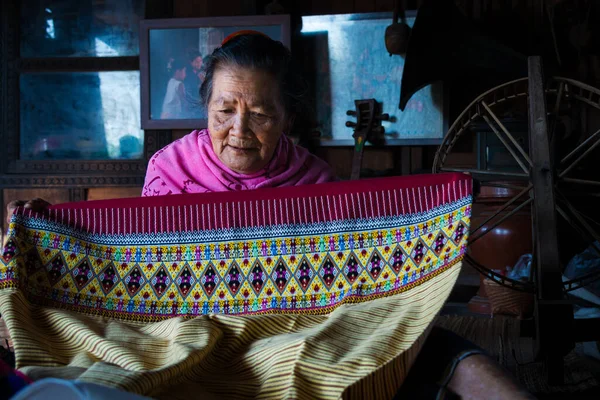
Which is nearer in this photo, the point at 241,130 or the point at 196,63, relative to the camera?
the point at 241,130

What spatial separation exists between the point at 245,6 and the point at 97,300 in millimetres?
3346

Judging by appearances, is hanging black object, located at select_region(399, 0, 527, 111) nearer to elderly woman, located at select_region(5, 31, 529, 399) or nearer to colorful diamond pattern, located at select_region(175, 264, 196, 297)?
elderly woman, located at select_region(5, 31, 529, 399)

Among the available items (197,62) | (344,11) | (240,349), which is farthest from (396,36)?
(240,349)

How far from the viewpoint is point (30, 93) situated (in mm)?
4781

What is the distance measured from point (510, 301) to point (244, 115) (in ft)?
5.56

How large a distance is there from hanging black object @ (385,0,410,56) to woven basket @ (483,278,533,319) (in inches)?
74.1

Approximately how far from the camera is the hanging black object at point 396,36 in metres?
4.13

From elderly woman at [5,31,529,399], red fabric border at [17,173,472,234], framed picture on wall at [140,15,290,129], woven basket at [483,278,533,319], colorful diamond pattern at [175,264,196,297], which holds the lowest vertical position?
woven basket at [483,278,533,319]

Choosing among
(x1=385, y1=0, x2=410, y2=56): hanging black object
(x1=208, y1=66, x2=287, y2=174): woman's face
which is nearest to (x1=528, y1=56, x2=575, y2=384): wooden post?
(x1=208, y1=66, x2=287, y2=174): woman's face

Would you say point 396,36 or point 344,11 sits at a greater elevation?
point 344,11

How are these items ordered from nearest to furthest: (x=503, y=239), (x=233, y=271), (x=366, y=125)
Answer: (x=233, y=271) → (x=503, y=239) → (x=366, y=125)

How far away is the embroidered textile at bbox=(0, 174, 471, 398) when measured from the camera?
1354 mm

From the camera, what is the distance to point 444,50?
398 cm

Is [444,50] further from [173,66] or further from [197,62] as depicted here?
[173,66]
